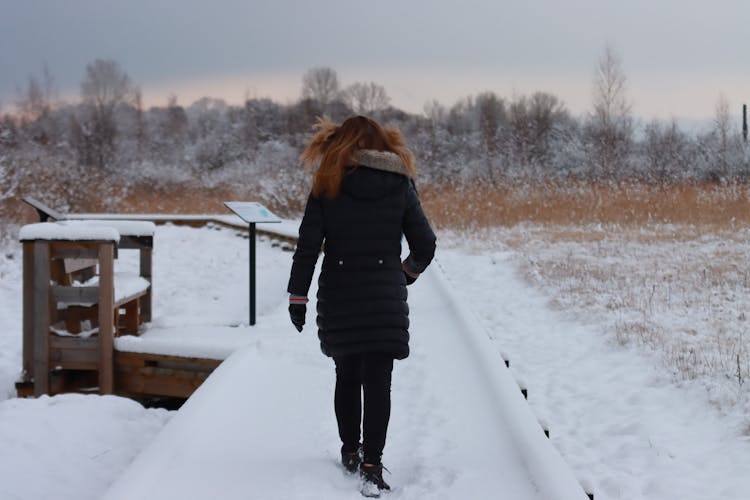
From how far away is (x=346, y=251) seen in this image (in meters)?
3.13

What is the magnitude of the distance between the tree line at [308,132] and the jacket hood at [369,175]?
27.8 meters

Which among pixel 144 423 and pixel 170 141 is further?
pixel 170 141

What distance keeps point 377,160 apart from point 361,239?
35 cm

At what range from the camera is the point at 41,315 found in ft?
20.0

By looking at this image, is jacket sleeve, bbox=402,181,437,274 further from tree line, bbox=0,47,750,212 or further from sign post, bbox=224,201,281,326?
tree line, bbox=0,47,750,212

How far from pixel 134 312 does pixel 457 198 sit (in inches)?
480

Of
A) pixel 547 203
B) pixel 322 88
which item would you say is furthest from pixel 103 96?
pixel 547 203

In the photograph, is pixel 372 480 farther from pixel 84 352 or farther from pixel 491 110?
pixel 491 110

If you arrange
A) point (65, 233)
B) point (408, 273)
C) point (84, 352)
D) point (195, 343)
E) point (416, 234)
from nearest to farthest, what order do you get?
1. point (416, 234)
2. point (408, 273)
3. point (195, 343)
4. point (65, 233)
5. point (84, 352)

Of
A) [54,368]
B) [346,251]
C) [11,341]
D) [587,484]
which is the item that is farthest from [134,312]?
[587,484]

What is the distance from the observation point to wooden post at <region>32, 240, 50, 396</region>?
6.05 m

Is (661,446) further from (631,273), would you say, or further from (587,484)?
(631,273)

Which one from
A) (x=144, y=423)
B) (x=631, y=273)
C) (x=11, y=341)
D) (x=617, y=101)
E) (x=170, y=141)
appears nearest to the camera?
(x=144, y=423)

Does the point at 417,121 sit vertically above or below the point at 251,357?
above
